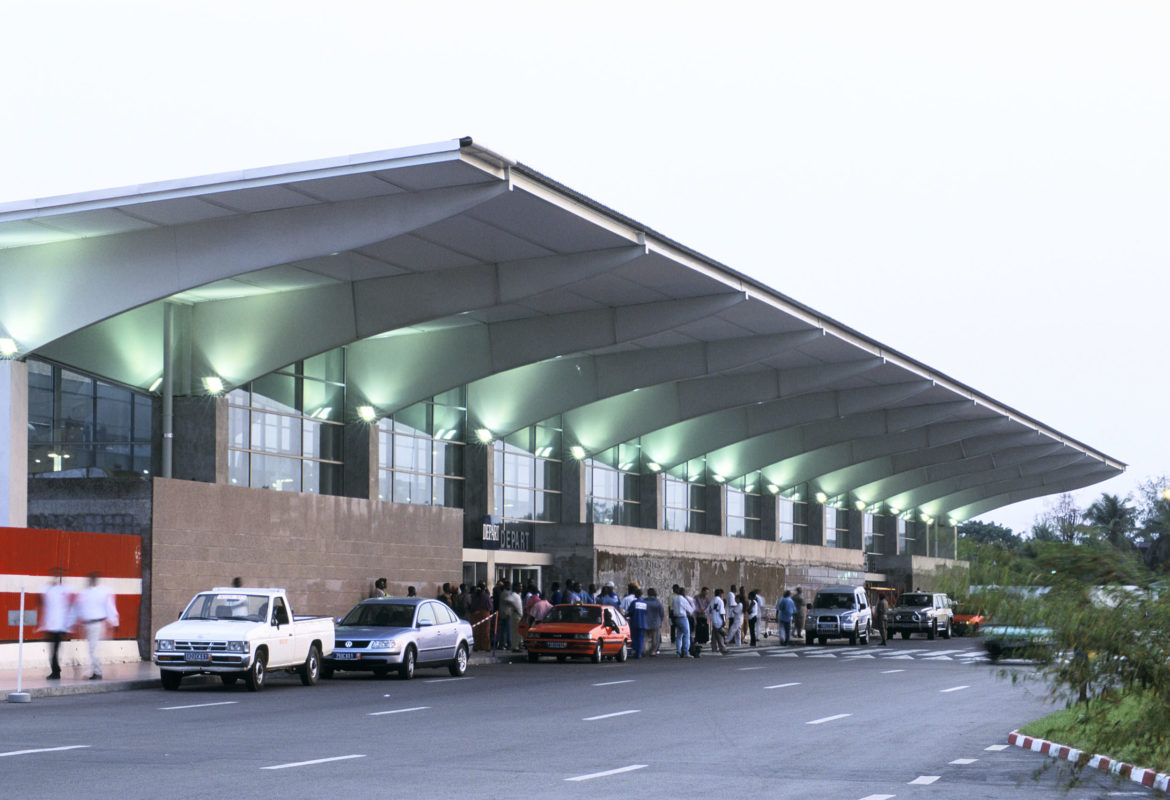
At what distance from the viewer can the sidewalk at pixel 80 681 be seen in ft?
71.7

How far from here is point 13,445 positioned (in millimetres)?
27344

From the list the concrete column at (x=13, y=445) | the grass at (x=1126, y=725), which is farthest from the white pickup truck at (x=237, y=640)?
the grass at (x=1126, y=725)

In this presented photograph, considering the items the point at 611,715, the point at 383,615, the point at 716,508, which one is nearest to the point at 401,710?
the point at 611,715

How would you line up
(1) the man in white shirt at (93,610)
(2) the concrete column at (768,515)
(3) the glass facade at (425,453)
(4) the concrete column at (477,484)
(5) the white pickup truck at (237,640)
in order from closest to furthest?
(5) the white pickup truck at (237,640)
(1) the man in white shirt at (93,610)
(3) the glass facade at (425,453)
(4) the concrete column at (477,484)
(2) the concrete column at (768,515)

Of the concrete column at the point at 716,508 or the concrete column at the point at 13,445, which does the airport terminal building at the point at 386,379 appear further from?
the concrete column at the point at 716,508

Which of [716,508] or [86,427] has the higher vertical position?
[86,427]

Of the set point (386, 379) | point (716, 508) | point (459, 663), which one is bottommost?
point (459, 663)

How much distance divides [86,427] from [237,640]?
477 inches

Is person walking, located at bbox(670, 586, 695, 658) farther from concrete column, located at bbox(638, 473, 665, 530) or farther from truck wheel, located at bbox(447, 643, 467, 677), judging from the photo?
concrete column, located at bbox(638, 473, 665, 530)

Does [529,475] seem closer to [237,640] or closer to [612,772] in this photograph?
[237,640]

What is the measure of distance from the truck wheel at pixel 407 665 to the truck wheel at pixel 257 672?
13.0 feet

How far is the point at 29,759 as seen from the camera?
13305 millimetres

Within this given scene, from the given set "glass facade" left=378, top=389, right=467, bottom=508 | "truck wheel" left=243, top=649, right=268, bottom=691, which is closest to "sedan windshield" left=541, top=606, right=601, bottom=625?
"glass facade" left=378, top=389, right=467, bottom=508

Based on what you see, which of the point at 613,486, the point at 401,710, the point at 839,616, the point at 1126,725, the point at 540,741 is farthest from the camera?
the point at 613,486
